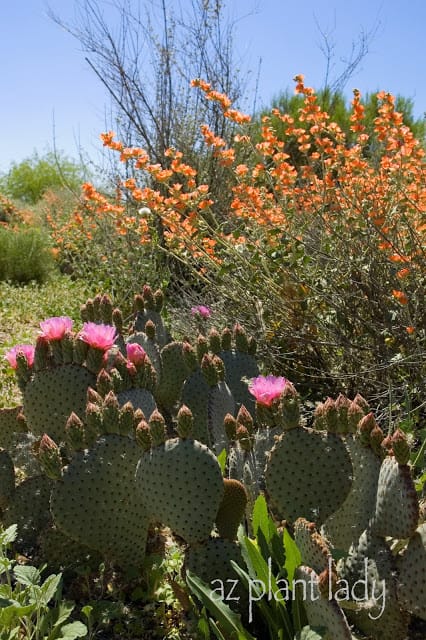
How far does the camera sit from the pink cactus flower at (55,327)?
232 centimetres

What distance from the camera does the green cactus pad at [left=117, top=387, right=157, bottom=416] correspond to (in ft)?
7.70

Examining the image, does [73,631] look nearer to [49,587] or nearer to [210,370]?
[49,587]

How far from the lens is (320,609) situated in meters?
1.45

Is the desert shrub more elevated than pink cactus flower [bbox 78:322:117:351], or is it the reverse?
the desert shrub

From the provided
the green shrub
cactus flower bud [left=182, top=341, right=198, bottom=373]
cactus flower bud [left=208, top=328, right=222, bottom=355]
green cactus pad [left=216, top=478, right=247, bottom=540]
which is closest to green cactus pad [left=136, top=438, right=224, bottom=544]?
green cactus pad [left=216, top=478, right=247, bottom=540]

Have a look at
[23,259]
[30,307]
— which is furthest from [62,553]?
[23,259]

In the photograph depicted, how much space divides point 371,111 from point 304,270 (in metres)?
10.6

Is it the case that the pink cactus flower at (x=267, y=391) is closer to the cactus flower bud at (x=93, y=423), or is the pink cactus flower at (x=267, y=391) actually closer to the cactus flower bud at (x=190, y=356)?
the cactus flower bud at (x=93, y=423)

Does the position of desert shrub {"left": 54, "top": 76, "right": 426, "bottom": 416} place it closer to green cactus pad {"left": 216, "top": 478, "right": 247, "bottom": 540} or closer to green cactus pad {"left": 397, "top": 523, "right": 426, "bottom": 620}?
green cactus pad {"left": 216, "top": 478, "right": 247, "bottom": 540}

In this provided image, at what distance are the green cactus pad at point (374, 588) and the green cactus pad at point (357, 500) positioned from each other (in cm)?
8

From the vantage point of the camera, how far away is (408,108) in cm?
1541

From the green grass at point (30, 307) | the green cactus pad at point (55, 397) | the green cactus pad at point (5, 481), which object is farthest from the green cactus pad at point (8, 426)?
the green grass at point (30, 307)

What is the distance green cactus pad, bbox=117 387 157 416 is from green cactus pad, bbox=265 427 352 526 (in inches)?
27.1

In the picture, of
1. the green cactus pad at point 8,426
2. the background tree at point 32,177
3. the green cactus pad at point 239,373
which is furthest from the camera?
the background tree at point 32,177
